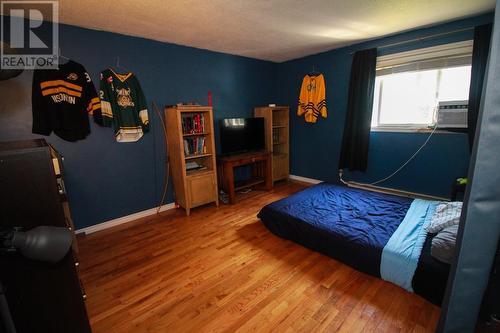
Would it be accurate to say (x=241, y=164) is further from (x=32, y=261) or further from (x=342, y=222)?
(x=32, y=261)

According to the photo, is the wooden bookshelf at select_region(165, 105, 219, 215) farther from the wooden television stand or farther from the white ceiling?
the white ceiling

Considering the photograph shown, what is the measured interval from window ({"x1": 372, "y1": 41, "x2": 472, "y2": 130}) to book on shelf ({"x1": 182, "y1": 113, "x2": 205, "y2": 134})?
8.65ft

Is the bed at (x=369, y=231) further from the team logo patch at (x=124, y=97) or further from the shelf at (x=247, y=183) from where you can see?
the team logo patch at (x=124, y=97)

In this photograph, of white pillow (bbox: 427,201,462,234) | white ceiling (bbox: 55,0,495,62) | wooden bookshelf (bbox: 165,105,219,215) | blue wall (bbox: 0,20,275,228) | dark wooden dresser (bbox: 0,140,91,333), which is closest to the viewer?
dark wooden dresser (bbox: 0,140,91,333)

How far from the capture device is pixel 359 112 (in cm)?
346

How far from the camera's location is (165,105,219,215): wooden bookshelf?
304 centimetres

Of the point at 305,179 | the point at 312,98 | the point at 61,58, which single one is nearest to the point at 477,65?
the point at 312,98

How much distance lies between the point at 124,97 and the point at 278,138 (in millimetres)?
2752

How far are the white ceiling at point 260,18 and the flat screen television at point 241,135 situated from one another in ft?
3.85

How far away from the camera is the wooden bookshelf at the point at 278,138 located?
4.16m

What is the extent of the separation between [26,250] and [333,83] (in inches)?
162

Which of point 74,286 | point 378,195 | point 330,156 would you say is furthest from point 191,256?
point 330,156

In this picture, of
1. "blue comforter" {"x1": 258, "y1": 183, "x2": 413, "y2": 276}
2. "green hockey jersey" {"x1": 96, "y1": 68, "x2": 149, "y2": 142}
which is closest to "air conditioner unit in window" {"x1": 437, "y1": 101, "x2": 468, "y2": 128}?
"blue comforter" {"x1": 258, "y1": 183, "x2": 413, "y2": 276}

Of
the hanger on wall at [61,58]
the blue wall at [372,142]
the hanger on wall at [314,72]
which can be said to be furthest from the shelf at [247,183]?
the hanger on wall at [61,58]
